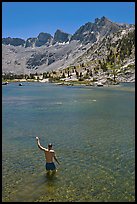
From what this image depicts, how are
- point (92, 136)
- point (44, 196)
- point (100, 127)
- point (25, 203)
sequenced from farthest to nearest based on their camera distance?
point (100, 127), point (92, 136), point (44, 196), point (25, 203)

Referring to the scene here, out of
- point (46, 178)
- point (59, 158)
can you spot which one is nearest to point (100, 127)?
point (59, 158)

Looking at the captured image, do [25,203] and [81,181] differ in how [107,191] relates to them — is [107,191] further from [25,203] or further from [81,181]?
[25,203]

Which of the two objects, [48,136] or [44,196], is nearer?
[44,196]

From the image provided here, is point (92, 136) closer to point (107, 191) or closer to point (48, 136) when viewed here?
point (48, 136)

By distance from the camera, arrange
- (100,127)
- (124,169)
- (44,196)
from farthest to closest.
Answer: (100,127), (124,169), (44,196)

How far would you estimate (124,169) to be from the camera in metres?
29.1

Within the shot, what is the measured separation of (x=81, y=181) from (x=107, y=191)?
2837 millimetres

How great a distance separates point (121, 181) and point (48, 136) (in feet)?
70.3

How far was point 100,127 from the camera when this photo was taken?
54.0 metres

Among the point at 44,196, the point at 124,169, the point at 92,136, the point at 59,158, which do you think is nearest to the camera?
the point at 44,196

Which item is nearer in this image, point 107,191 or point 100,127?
point 107,191

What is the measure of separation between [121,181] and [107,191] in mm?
2565

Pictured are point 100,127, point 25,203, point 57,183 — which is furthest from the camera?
point 100,127

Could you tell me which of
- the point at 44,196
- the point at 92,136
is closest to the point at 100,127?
the point at 92,136
